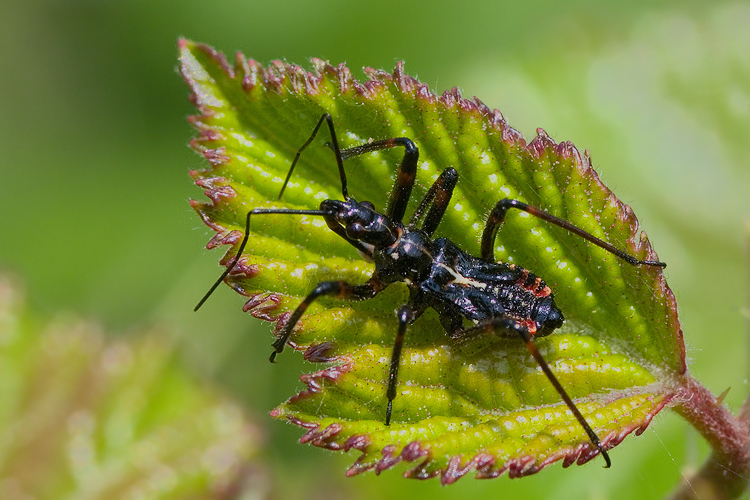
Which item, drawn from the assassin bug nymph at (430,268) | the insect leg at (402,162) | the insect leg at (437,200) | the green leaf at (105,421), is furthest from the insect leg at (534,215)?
the green leaf at (105,421)

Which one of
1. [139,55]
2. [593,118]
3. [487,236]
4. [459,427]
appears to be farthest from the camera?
[139,55]

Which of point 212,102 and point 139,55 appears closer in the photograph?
point 212,102

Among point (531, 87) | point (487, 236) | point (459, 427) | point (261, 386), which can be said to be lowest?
point (261, 386)

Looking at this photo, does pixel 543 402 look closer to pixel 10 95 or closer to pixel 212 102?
pixel 212 102

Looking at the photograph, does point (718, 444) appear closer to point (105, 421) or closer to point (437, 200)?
point (437, 200)

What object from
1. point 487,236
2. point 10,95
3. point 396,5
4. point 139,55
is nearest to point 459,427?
point 487,236

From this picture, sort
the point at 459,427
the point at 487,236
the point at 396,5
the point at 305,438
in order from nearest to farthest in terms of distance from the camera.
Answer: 1. the point at 305,438
2. the point at 459,427
3. the point at 487,236
4. the point at 396,5

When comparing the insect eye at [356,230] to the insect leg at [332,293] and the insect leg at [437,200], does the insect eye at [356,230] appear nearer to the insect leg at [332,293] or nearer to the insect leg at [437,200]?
the insect leg at [332,293]

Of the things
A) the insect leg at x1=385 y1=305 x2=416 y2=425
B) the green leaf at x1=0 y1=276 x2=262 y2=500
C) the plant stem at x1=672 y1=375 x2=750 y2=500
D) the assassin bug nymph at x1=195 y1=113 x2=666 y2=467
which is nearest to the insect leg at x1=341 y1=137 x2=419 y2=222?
the assassin bug nymph at x1=195 y1=113 x2=666 y2=467
